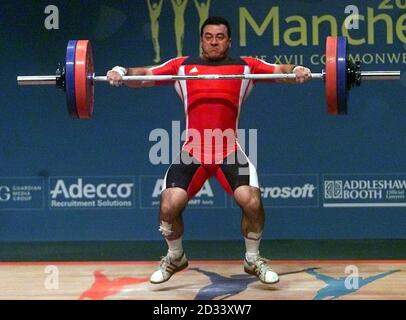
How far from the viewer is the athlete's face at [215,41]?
3995 mm

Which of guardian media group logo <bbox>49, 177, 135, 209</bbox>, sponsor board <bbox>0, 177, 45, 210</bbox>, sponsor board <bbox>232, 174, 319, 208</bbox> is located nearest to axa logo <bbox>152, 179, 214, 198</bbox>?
guardian media group logo <bbox>49, 177, 135, 209</bbox>

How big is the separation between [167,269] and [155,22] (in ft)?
6.36

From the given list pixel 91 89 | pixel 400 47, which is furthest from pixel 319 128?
pixel 91 89

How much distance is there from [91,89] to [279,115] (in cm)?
167

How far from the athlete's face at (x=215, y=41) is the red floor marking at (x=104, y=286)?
1215 millimetres

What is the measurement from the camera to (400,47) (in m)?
5.26

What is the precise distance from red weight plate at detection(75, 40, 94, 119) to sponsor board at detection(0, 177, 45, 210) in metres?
1.62

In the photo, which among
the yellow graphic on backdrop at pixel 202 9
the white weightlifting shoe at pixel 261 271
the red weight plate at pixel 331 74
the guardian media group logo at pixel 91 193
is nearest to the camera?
the red weight plate at pixel 331 74

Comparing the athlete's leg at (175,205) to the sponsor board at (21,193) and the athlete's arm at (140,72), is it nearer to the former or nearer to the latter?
the athlete's arm at (140,72)

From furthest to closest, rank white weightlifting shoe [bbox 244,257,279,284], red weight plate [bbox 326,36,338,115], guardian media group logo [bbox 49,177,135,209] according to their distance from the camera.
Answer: guardian media group logo [bbox 49,177,135,209], white weightlifting shoe [bbox 244,257,279,284], red weight plate [bbox 326,36,338,115]

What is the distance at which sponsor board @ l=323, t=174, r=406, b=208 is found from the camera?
534cm

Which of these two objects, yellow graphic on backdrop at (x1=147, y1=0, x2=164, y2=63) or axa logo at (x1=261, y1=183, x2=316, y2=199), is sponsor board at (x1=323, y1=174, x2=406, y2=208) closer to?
axa logo at (x1=261, y1=183, x2=316, y2=199)

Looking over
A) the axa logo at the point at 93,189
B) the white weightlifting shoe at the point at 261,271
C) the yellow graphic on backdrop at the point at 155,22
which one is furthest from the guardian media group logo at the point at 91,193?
the white weightlifting shoe at the point at 261,271

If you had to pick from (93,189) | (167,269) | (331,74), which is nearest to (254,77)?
(331,74)
